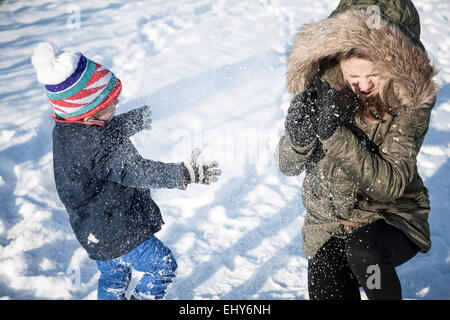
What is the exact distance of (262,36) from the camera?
5.51 m

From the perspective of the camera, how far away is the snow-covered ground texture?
93.0 inches

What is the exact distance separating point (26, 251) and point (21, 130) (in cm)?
171

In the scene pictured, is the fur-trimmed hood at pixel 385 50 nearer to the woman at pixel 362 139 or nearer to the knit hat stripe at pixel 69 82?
the woman at pixel 362 139

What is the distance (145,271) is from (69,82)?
1136mm

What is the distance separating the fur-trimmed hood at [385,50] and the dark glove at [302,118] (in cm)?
29

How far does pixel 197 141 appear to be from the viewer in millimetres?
3488

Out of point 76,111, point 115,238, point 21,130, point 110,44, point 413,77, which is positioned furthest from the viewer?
point 110,44

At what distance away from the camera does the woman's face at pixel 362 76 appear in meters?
1.62

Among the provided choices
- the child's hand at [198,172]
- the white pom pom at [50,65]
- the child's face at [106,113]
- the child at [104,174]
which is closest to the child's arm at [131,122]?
the child at [104,174]

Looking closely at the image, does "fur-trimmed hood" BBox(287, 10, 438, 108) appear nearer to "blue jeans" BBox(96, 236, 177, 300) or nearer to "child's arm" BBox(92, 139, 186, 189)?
"child's arm" BBox(92, 139, 186, 189)

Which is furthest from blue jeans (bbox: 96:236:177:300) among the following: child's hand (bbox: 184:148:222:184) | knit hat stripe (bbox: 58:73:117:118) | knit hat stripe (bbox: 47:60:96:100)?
knit hat stripe (bbox: 47:60:96:100)

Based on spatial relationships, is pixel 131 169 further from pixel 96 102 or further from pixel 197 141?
pixel 197 141
